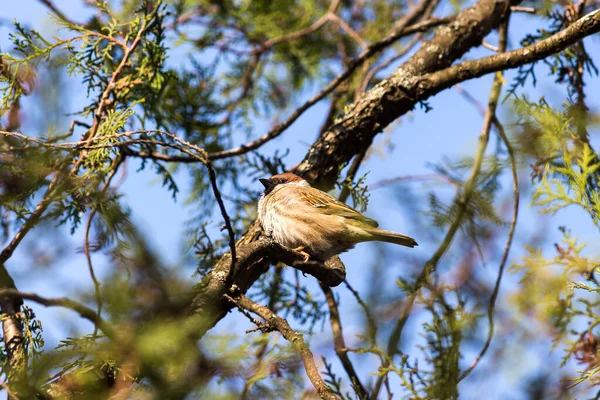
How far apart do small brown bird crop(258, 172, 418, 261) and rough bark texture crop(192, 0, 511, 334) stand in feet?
0.54

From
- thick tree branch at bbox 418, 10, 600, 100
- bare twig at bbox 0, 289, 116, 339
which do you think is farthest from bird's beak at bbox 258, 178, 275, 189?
bare twig at bbox 0, 289, 116, 339

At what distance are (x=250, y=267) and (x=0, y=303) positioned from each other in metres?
1.47

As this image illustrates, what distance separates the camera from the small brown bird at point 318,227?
4.09 m

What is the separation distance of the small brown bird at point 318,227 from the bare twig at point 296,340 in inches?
39.9

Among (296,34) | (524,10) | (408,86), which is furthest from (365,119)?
(296,34)

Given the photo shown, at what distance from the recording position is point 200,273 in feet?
13.5

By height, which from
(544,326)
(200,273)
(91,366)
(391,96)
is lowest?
(91,366)

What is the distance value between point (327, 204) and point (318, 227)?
0.26m

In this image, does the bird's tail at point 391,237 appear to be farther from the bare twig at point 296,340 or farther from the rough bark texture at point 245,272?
the bare twig at point 296,340

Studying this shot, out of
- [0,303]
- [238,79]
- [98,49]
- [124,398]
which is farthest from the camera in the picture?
[238,79]

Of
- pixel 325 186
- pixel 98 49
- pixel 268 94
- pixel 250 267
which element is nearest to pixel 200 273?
pixel 250 267

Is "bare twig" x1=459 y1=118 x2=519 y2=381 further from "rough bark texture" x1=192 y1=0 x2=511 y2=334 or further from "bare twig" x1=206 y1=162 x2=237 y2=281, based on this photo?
"bare twig" x1=206 y1=162 x2=237 y2=281

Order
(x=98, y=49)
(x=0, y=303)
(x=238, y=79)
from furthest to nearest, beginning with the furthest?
(x=238, y=79) < (x=98, y=49) < (x=0, y=303)

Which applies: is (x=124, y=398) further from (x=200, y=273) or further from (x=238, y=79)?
(x=238, y=79)
